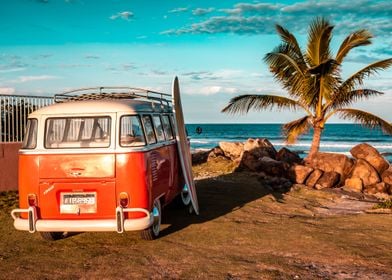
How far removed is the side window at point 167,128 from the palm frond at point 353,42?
10158 mm

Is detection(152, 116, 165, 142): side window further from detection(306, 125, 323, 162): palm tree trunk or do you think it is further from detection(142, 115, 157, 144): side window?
detection(306, 125, 323, 162): palm tree trunk

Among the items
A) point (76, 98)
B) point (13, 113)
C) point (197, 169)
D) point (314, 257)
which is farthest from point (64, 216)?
point (197, 169)

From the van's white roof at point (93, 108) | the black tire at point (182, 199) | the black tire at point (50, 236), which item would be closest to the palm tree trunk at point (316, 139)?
the black tire at point (182, 199)

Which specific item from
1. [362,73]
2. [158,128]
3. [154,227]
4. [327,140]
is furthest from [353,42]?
[327,140]

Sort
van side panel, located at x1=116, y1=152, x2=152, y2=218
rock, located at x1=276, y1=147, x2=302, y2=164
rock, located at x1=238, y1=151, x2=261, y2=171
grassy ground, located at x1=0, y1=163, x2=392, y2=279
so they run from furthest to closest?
rock, located at x1=276, y1=147, x2=302, y2=164 < rock, located at x1=238, y1=151, x2=261, y2=171 < van side panel, located at x1=116, y1=152, x2=152, y2=218 < grassy ground, located at x1=0, y1=163, x2=392, y2=279

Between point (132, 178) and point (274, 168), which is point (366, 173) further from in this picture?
point (132, 178)

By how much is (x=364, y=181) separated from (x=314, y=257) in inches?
413

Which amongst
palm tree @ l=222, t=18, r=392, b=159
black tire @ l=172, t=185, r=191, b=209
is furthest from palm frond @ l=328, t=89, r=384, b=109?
black tire @ l=172, t=185, r=191, b=209

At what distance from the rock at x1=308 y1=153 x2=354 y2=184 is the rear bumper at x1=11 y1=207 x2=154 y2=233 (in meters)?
11.5

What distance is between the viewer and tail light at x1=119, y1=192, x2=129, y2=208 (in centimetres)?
682

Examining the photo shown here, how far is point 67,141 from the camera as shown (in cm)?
729

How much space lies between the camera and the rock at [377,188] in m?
15.7

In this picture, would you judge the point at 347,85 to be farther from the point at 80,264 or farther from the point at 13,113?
the point at 80,264

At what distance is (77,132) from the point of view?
7.36 m
